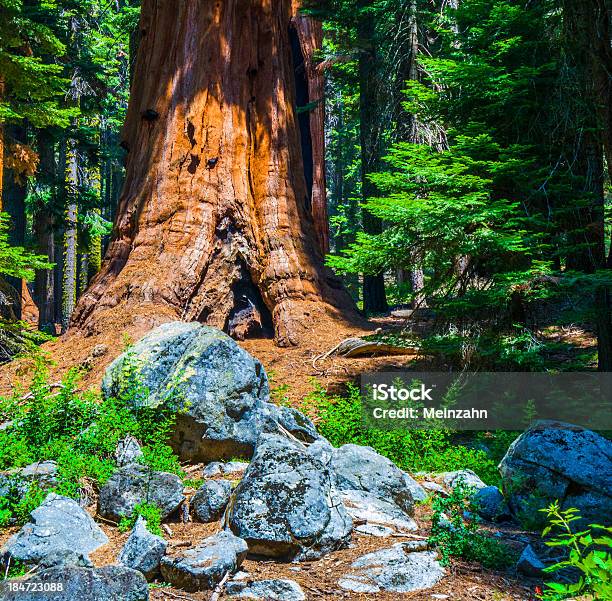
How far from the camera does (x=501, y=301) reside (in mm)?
7180

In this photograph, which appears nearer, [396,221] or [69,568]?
[69,568]

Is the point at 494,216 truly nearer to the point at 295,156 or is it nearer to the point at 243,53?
the point at 295,156

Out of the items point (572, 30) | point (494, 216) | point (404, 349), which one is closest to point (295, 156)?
point (404, 349)

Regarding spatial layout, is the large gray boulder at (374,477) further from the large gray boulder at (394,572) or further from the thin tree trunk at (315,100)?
the thin tree trunk at (315,100)

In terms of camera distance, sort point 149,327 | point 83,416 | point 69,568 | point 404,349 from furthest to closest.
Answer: point 404,349 → point 149,327 → point 83,416 → point 69,568

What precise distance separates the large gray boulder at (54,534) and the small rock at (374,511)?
1992mm

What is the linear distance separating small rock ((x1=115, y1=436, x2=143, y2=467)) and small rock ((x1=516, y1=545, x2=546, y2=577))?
3415 millimetres

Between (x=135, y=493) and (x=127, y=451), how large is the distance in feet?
3.16

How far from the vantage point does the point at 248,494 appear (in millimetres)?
4391

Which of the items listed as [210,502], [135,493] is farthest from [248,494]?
[135,493]

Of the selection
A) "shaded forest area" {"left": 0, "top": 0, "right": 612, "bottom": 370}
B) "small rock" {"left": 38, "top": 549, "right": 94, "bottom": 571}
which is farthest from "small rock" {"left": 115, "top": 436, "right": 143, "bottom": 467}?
"shaded forest area" {"left": 0, "top": 0, "right": 612, "bottom": 370}

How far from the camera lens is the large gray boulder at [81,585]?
2.86m

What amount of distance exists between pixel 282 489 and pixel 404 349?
5398 mm

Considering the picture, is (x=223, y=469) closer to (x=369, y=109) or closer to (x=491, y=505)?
(x=491, y=505)
